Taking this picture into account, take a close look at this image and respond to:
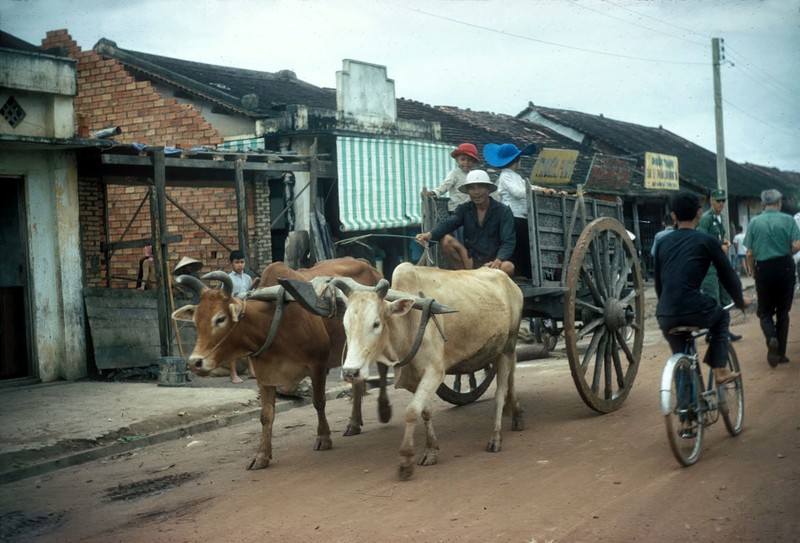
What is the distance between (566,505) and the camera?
5.34m

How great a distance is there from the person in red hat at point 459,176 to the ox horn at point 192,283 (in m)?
2.92

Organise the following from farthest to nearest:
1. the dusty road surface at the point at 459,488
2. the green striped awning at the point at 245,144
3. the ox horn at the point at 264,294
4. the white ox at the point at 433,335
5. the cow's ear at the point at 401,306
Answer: the green striped awning at the point at 245,144
the ox horn at the point at 264,294
the cow's ear at the point at 401,306
the white ox at the point at 433,335
the dusty road surface at the point at 459,488

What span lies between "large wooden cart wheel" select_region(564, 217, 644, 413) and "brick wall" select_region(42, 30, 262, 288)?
27.5 feet

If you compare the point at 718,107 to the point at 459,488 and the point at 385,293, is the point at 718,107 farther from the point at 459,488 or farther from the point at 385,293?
the point at 459,488

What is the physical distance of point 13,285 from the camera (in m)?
11.9

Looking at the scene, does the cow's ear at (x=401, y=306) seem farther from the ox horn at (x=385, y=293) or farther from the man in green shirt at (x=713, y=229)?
the man in green shirt at (x=713, y=229)

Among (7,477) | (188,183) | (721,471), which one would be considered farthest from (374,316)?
(188,183)

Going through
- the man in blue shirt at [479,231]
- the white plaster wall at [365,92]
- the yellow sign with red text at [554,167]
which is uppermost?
the white plaster wall at [365,92]

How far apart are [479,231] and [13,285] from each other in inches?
261

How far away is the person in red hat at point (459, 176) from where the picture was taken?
29.8 ft

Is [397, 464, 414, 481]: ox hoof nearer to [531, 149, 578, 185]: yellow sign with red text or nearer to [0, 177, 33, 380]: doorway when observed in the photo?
[0, 177, 33, 380]: doorway

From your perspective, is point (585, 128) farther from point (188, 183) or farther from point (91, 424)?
point (91, 424)

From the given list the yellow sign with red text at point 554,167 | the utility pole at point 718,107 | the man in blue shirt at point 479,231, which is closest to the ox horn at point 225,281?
the man in blue shirt at point 479,231

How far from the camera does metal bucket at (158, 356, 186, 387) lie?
→ 444 inches
